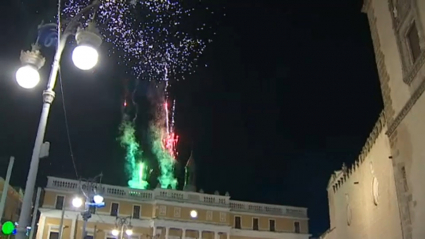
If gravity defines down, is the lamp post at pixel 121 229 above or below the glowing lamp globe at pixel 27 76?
above

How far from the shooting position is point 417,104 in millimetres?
12039

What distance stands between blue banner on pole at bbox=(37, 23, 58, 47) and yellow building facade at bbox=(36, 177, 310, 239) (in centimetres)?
3823

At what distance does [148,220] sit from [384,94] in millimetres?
A: 37063

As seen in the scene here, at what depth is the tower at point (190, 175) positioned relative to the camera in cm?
5581

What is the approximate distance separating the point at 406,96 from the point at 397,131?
1400mm

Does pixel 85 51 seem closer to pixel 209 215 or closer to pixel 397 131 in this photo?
pixel 397 131

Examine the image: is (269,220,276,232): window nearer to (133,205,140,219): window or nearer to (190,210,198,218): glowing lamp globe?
(190,210,198,218): glowing lamp globe

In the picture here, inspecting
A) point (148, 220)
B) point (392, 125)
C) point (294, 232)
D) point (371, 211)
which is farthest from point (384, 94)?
point (294, 232)

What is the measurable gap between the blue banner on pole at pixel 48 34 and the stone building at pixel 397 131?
9.97m

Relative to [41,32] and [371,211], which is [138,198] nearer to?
[371,211]

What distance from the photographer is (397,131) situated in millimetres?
13766

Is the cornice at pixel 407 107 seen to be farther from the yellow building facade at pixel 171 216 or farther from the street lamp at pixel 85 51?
the yellow building facade at pixel 171 216

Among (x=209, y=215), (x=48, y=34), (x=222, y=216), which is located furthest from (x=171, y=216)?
(x=48, y=34)

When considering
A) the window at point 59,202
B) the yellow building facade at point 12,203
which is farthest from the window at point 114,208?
the yellow building facade at point 12,203
